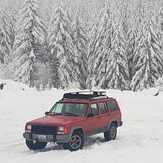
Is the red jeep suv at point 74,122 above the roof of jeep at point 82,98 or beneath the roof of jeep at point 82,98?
beneath

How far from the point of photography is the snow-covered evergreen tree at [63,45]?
5994cm

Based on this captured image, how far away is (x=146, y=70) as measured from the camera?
60.5m

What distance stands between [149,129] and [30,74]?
124 feet

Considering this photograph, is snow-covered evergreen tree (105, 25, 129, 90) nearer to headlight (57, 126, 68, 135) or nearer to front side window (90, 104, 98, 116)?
front side window (90, 104, 98, 116)

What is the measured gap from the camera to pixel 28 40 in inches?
2307

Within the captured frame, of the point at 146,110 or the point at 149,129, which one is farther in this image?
the point at 146,110

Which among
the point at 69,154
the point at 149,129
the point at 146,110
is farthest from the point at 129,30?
the point at 69,154

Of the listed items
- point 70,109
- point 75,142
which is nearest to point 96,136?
point 70,109

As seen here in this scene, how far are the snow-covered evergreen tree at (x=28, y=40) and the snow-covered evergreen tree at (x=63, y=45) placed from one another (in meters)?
2.00

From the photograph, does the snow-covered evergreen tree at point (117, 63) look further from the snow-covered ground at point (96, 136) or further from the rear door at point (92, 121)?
the rear door at point (92, 121)

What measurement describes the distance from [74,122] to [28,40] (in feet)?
142

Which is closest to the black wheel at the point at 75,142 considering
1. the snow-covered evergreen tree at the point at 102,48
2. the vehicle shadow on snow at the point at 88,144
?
the vehicle shadow on snow at the point at 88,144

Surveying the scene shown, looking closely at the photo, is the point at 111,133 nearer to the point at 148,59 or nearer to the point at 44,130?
the point at 44,130

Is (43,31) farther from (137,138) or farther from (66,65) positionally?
(137,138)
